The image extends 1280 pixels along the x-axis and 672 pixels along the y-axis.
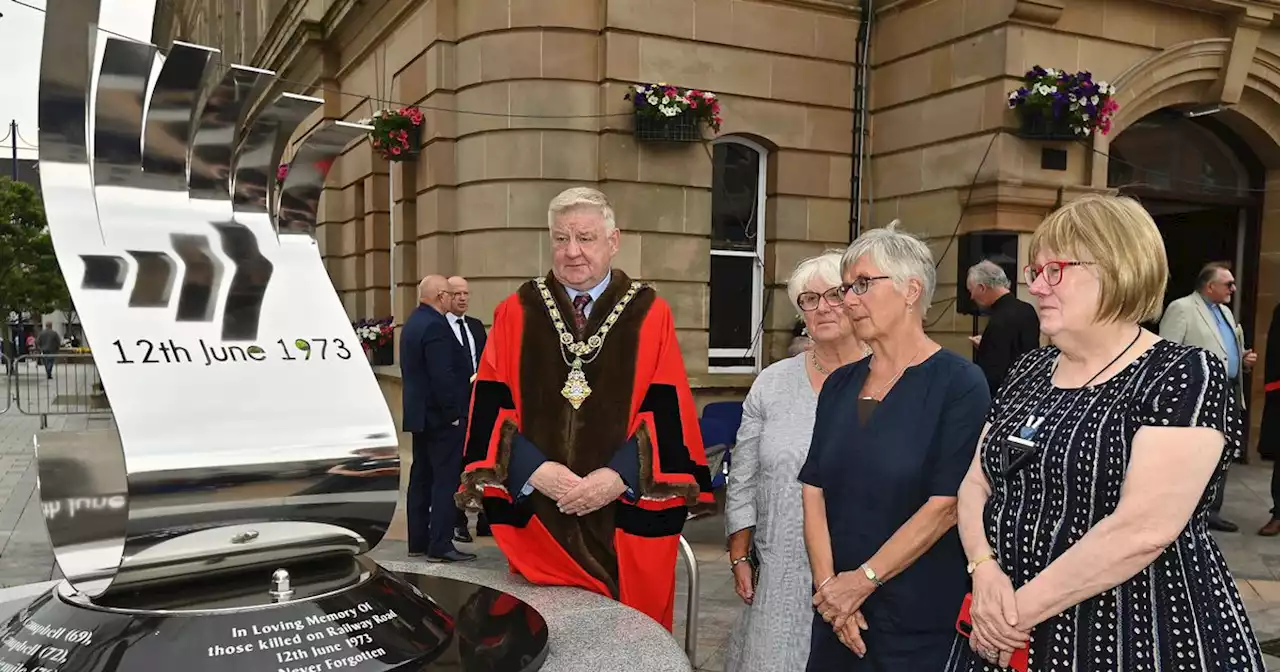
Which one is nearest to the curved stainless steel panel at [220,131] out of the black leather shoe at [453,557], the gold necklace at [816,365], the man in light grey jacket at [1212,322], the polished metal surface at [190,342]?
the polished metal surface at [190,342]

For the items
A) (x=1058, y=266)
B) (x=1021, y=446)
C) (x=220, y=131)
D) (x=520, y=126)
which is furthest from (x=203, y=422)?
(x=520, y=126)

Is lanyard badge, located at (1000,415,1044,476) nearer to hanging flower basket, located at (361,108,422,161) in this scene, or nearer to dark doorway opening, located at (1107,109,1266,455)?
hanging flower basket, located at (361,108,422,161)

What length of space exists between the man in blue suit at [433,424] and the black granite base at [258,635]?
338 cm

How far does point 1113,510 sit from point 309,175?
7.22 ft

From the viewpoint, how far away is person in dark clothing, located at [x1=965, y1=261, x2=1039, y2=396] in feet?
21.0

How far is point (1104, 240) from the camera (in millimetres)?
1816

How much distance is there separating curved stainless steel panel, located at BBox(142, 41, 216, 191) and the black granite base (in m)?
1.05

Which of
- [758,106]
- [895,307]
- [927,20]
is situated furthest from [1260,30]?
[895,307]

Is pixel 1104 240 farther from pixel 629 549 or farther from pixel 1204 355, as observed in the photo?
pixel 629 549

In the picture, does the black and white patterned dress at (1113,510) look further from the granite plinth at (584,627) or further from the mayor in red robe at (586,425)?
the mayor in red robe at (586,425)

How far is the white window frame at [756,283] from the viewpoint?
30.7 feet

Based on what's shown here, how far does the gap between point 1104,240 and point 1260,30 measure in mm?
9139

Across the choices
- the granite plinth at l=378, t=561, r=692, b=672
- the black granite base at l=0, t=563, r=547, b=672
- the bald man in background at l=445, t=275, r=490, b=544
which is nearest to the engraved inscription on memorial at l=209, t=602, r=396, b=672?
the black granite base at l=0, t=563, r=547, b=672

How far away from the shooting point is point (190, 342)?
2.21m
